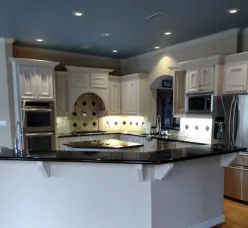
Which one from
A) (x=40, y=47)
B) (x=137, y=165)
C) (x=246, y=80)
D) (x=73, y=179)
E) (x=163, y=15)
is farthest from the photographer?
(x=40, y=47)

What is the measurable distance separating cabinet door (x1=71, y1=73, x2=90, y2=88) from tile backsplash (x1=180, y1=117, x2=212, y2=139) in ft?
8.50

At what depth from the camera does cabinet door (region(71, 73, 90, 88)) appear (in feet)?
19.2

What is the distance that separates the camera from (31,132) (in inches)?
198

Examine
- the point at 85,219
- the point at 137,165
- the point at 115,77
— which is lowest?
the point at 85,219

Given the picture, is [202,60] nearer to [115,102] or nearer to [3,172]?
[115,102]

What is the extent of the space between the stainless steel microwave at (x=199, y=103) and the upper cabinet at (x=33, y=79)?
3033mm

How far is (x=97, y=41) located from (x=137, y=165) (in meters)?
3.43

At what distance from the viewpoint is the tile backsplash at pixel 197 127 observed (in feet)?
15.8

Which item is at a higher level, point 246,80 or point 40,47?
point 40,47

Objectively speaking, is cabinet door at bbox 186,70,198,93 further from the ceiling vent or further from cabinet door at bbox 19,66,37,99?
cabinet door at bbox 19,66,37,99

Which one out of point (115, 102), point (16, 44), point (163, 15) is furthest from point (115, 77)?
point (163, 15)

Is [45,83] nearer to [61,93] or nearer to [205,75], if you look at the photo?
[61,93]

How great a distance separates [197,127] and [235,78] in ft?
4.79

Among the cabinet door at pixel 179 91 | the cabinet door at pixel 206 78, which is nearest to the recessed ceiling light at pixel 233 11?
the cabinet door at pixel 206 78
